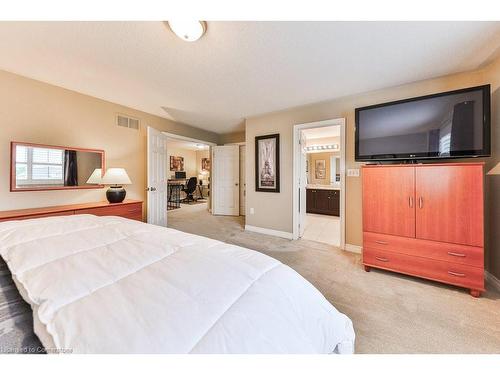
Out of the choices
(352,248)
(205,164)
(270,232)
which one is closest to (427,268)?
(352,248)

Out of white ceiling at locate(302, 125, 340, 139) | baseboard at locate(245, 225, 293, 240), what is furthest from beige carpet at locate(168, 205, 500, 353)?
white ceiling at locate(302, 125, 340, 139)

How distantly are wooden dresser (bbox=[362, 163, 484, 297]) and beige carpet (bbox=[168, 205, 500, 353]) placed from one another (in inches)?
6.5

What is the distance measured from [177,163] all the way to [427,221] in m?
8.26

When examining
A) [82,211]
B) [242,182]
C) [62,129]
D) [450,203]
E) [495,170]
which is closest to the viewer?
[450,203]

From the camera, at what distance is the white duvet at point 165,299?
49 centimetres

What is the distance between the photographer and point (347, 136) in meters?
2.87

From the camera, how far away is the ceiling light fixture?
4.96 feet

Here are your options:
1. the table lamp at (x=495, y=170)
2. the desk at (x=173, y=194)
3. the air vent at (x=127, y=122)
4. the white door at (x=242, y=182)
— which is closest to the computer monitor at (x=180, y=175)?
the desk at (x=173, y=194)

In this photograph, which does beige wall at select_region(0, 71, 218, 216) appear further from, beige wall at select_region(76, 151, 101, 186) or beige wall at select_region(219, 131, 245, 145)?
beige wall at select_region(219, 131, 245, 145)

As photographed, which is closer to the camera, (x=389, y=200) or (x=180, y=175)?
(x=389, y=200)

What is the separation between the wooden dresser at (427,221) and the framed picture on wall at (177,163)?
24.9 ft

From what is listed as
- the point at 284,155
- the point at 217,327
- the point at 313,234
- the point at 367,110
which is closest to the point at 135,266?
the point at 217,327

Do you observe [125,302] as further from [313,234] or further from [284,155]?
[313,234]

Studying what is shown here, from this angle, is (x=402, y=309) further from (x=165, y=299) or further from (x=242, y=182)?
(x=242, y=182)
